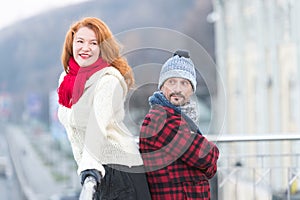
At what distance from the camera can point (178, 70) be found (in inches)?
135

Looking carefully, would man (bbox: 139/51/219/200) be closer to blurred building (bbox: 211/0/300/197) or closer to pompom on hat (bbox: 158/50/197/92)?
pompom on hat (bbox: 158/50/197/92)

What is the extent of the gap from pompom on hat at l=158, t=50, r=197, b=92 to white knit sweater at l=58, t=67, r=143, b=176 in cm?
18

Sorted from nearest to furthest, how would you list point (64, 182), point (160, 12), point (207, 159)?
point (207, 159) → point (64, 182) → point (160, 12)

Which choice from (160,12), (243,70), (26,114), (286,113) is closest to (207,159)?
(286,113)

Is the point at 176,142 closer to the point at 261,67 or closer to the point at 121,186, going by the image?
the point at 121,186

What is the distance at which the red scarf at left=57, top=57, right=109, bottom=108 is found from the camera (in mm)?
3436

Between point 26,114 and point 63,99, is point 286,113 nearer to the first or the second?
point 63,99

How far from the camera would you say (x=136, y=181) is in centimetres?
342

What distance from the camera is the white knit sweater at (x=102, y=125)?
3.38 meters

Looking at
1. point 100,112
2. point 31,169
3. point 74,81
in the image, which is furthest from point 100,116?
point 31,169

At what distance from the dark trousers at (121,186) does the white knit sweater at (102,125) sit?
0.04m

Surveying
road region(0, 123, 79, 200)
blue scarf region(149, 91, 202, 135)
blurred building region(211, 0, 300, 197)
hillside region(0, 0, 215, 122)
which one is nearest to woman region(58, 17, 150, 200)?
blue scarf region(149, 91, 202, 135)

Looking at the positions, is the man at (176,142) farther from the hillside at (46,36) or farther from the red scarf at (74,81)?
the hillside at (46,36)

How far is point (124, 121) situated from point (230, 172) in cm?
378
